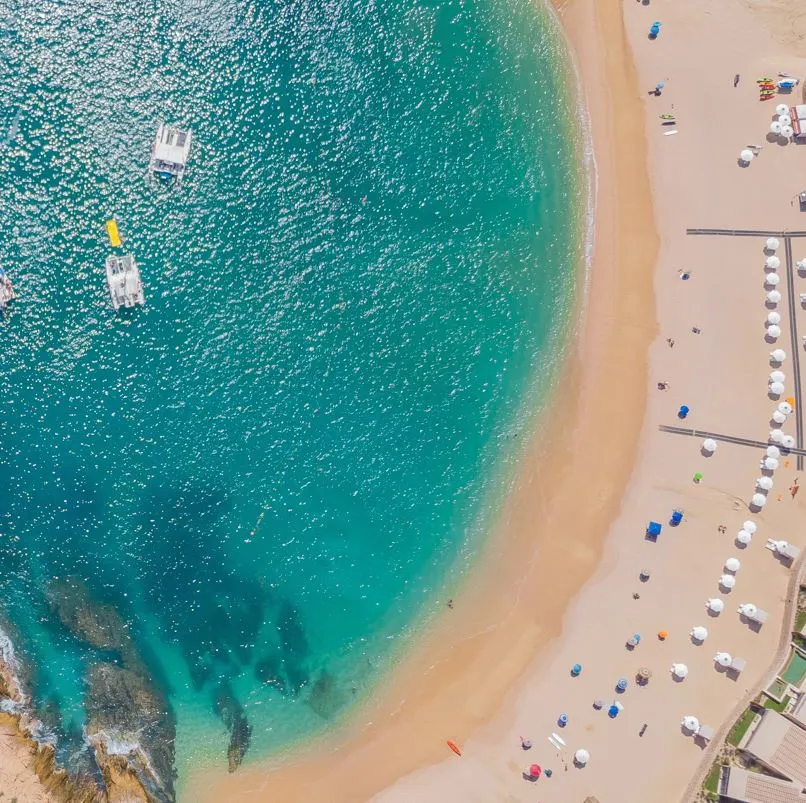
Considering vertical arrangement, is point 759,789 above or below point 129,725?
above

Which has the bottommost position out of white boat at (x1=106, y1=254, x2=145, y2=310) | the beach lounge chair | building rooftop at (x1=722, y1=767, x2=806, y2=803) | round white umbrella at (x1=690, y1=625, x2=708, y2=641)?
building rooftop at (x1=722, y1=767, x2=806, y2=803)

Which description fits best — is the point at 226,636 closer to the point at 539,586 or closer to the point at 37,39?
the point at 539,586

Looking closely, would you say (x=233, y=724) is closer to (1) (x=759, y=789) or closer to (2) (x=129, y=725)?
(2) (x=129, y=725)

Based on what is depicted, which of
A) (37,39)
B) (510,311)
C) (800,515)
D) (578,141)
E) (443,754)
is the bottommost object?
(443,754)

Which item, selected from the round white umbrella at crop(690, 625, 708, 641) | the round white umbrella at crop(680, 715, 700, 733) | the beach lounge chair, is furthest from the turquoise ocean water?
the beach lounge chair

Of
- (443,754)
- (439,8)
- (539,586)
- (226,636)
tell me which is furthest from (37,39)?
(443,754)

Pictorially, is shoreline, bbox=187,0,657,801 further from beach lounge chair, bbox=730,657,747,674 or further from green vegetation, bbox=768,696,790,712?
green vegetation, bbox=768,696,790,712

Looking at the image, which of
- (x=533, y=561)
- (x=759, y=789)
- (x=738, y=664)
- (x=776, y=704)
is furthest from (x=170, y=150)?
(x=759, y=789)
